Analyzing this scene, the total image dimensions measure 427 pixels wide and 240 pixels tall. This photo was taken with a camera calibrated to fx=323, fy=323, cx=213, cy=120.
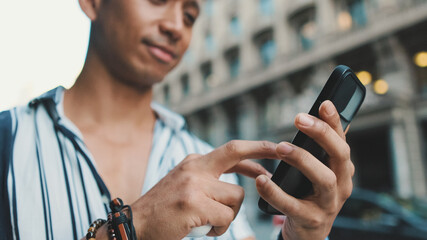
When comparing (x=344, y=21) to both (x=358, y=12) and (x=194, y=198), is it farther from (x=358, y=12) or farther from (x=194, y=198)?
(x=194, y=198)

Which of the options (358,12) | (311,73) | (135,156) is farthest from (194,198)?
(311,73)

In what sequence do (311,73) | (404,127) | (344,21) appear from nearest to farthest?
(404,127) < (344,21) < (311,73)

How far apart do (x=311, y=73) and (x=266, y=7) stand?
18.3 ft

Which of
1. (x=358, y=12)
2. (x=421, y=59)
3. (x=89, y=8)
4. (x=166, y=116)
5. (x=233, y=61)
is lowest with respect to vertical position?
(x=166, y=116)

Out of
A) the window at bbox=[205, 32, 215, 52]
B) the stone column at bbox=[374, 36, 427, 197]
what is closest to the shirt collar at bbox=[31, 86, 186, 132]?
the stone column at bbox=[374, 36, 427, 197]

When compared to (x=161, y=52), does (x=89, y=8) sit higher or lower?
higher

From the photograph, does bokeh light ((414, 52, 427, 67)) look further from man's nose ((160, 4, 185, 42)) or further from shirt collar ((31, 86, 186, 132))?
man's nose ((160, 4, 185, 42))

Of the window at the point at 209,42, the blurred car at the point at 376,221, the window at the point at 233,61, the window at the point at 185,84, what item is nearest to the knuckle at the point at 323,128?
the blurred car at the point at 376,221

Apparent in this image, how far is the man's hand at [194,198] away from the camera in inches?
33.7

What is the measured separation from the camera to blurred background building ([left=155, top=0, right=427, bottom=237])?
1251 cm

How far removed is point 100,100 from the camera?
153cm

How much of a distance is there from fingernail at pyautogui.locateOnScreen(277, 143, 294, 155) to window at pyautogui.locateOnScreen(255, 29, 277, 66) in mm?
18420

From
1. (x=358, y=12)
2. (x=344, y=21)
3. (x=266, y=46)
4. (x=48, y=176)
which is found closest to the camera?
(x=48, y=176)

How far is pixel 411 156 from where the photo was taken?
39.7 feet
